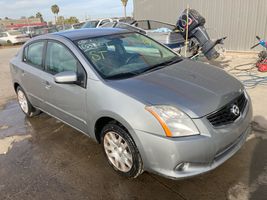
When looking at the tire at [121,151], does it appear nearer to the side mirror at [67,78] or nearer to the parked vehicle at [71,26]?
the side mirror at [67,78]

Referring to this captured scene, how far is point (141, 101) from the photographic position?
95.7 inches

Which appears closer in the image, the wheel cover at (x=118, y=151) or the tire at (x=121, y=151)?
the tire at (x=121, y=151)

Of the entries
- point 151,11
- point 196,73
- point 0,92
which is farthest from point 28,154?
point 151,11

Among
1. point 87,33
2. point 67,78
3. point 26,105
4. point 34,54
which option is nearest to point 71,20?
point 26,105

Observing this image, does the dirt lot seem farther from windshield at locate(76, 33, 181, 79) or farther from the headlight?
windshield at locate(76, 33, 181, 79)

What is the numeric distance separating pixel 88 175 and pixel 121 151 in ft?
1.84

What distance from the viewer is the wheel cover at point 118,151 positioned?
2723 mm

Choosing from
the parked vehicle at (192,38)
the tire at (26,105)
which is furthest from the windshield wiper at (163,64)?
the parked vehicle at (192,38)

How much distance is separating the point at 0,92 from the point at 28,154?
425cm

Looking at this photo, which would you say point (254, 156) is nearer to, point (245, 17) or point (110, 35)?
point (110, 35)

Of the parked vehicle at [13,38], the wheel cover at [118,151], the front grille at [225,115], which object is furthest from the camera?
the parked vehicle at [13,38]

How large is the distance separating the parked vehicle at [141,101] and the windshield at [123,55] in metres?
0.01

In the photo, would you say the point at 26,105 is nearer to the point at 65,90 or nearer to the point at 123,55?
the point at 65,90

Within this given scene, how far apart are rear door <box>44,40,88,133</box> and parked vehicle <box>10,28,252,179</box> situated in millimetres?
12
